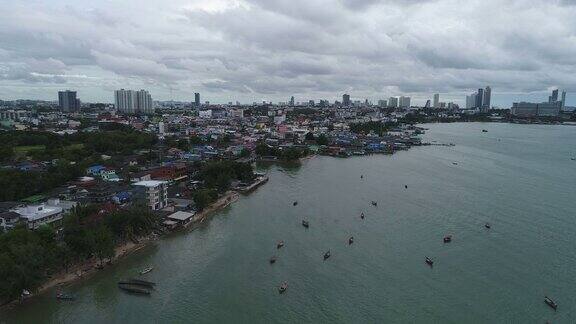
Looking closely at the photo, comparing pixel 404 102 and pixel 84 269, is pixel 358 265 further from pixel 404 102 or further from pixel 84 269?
pixel 404 102

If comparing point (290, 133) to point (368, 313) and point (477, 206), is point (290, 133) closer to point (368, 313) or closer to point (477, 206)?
point (477, 206)

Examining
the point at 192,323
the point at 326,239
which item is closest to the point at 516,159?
the point at 326,239

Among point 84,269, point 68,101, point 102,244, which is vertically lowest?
point 84,269

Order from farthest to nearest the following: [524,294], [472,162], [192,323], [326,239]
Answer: [472,162]
[326,239]
[524,294]
[192,323]

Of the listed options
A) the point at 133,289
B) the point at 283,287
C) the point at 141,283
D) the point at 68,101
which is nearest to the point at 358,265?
the point at 283,287

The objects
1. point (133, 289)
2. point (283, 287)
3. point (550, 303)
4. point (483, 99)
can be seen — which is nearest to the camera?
point (550, 303)

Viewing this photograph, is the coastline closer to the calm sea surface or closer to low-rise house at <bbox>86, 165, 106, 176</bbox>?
the calm sea surface

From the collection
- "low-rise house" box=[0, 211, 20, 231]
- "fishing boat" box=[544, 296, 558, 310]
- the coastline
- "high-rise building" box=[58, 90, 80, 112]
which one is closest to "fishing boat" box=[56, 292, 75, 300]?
the coastline

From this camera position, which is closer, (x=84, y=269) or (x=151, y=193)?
(x=84, y=269)
